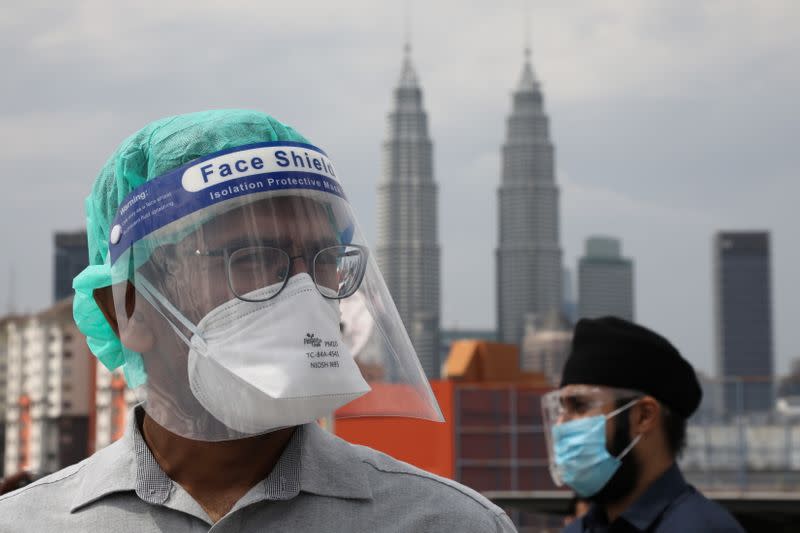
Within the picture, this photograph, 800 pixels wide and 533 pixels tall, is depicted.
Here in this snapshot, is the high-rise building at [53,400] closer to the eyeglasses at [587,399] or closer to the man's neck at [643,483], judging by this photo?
the eyeglasses at [587,399]

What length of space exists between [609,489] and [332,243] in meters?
2.66

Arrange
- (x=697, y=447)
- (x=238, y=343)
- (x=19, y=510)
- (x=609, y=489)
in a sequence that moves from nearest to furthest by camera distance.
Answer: (x=238, y=343)
(x=19, y=510)
(x=609, y=489)
(x=697, y=447)

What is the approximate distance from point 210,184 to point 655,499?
2626mm

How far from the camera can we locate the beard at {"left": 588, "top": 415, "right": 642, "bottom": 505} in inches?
171

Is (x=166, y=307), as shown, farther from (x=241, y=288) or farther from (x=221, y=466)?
(x=221, y=466)

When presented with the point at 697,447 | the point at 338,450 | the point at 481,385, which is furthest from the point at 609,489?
the point at 481,385

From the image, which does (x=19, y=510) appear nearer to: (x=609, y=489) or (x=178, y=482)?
(x=178, y=482)

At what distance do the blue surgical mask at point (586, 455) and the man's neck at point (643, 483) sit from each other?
0.47 ft

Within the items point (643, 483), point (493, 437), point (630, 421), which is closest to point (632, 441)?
point (630, 421)

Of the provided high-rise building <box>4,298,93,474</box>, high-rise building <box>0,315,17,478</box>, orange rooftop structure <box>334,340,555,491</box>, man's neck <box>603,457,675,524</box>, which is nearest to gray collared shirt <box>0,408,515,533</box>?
man's neck <box>603,457,675,524</box>

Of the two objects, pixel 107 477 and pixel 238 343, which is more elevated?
pixel 238 343

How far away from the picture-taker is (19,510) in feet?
6.61

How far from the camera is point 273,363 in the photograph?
1869mm

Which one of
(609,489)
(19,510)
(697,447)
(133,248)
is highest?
(133,248)
